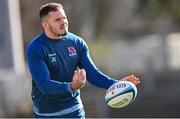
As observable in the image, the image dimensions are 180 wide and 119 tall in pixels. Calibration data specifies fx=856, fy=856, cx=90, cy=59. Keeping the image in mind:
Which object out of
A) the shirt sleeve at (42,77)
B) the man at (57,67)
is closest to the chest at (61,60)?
the man at (57,67)

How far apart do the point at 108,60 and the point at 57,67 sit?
22685mm

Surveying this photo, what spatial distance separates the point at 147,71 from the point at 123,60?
3696mm

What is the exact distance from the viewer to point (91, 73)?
8.30 metres

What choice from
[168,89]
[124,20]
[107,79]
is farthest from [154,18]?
[107,79]

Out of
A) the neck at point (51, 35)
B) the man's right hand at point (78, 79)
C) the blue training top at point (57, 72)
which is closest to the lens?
the man's right hand at point (78, 79)

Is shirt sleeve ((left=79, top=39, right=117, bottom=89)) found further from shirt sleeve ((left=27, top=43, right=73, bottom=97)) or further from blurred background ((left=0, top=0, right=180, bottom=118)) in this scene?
blurred background ((left=0, top=0, right=180, bottom=118))

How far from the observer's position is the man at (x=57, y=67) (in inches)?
309

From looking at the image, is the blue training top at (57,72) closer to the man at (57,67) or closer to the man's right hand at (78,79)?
the man at (57,67)

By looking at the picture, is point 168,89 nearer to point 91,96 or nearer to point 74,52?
point 91,96

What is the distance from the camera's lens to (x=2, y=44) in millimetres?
25250

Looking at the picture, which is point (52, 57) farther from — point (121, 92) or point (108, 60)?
point (108, 60)

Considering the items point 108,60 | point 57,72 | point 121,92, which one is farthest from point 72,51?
point 108,60

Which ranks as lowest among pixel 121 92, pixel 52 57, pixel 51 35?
pixel 121 92

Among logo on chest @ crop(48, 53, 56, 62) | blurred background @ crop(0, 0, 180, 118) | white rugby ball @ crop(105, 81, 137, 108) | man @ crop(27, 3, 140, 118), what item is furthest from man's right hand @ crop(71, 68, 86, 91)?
blurred background @ crop(0, 0, 180, 118)
